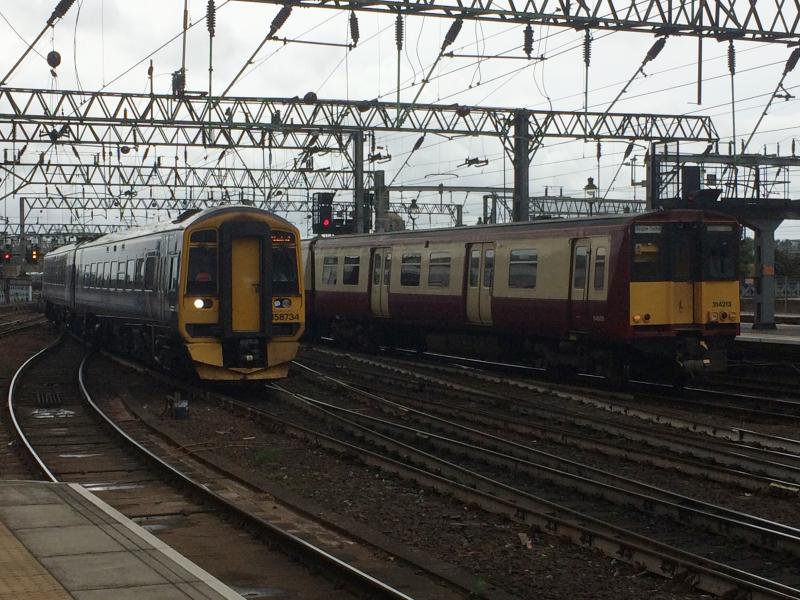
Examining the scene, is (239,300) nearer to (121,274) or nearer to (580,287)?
(580,287)

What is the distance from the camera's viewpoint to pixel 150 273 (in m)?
21.6

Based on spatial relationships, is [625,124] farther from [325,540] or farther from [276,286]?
[325,540]

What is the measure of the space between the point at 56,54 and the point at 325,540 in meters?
17.8

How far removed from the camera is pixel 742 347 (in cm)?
2452

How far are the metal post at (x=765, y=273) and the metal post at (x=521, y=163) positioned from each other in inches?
270

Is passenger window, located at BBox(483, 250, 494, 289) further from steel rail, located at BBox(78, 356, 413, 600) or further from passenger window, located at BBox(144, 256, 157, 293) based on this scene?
steel rail, located at BBox(78, 356, 413, 600)

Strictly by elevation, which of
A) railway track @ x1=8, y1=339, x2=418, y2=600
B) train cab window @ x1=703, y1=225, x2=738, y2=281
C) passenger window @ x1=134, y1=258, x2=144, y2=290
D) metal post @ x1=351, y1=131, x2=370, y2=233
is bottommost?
railway track @ x1=8, y1=339, x2=418, y2=600

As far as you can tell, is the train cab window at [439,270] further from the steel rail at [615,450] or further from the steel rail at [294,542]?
the steel rail at [294,542]

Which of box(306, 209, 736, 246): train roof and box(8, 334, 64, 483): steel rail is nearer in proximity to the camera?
box(8, 334, 64, 483): steel rail

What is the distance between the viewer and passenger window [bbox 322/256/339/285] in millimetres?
30641

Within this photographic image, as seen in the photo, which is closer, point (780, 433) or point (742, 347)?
point (780, 433)

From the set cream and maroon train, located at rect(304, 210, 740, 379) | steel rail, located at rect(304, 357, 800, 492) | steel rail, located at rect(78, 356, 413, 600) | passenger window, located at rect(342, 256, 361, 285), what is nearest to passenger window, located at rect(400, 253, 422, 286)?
cream and maroon train, located at rect(304, 210, 740, 379)

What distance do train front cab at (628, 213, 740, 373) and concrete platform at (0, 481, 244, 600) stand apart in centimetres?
1164

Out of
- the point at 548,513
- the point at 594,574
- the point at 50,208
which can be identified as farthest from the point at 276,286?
the point at 50,208
